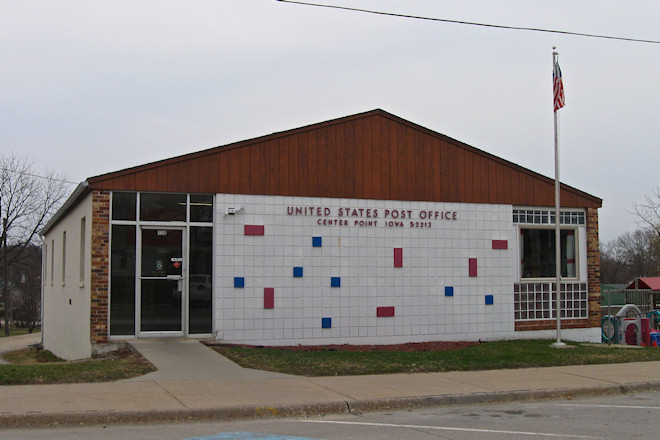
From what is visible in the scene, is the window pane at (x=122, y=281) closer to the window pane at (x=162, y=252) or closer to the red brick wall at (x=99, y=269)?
the red brick wall at (x=99, y=269)

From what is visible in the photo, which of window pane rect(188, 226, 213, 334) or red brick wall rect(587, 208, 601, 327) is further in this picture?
red brick wall rect(587, 208, 601, 327)

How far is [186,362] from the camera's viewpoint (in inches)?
469

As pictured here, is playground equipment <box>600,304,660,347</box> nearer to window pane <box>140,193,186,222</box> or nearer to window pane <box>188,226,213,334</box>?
window pane <box>188,226,213,334</box>

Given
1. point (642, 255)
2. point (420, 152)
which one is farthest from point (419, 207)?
point (642, 255)

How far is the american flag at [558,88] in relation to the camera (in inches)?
590

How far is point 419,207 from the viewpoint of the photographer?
1667 centimetres

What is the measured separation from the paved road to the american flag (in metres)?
7.58

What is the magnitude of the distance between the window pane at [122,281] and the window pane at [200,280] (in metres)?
1.21

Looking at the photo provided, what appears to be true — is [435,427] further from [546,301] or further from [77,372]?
[546,301]

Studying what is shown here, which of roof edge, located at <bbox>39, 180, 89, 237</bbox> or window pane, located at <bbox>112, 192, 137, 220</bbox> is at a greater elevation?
roof edge, located at <bbox>39, 180, 89, 237</bbox>

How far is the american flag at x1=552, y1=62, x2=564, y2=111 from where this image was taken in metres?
15.0

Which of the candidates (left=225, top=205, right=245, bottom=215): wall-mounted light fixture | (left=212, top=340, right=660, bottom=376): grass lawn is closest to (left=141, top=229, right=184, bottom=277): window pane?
(left=225, top=205, right=245, bottom=215): wall-mounted light fixture

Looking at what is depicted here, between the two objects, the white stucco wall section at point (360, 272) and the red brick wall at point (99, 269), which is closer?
the red brick wall at point (99, 269)

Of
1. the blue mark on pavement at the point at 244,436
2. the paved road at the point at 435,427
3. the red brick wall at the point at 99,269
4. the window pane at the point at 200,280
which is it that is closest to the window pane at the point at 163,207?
the window pane at the point at 200,280
